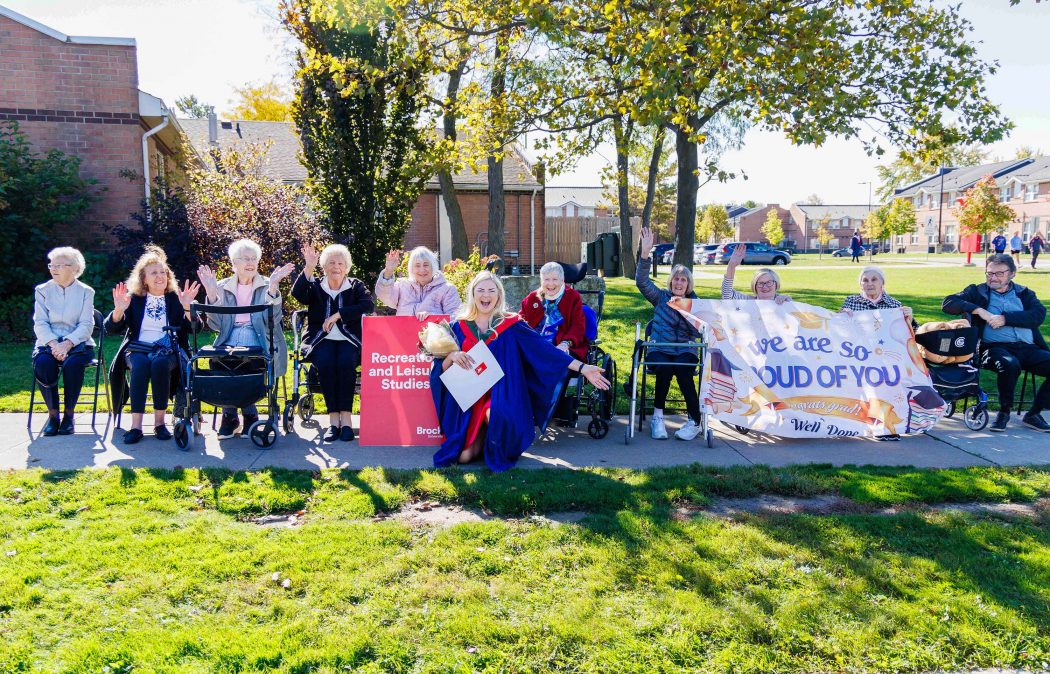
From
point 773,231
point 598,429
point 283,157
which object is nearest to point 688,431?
point 598,429

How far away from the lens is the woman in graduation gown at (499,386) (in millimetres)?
5973

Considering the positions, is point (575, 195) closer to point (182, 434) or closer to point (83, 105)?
point (83, 105)

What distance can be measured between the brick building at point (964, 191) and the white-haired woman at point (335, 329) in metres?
56.5

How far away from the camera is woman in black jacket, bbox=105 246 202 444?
6.46 metres

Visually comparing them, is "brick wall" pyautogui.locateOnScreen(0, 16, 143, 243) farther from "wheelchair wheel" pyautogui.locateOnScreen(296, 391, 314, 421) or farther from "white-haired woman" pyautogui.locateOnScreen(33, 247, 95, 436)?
"wheelchair wheel" pyautogui.locateOnScreen(296, 391, 314, 421)

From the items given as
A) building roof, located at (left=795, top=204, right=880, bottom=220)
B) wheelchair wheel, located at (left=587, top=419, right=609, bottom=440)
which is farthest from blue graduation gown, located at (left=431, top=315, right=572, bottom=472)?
building roof, located at (left=795, top=204, right=880, bottom=220)

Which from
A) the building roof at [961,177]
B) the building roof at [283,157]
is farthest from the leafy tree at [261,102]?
the building roof at [961,177]

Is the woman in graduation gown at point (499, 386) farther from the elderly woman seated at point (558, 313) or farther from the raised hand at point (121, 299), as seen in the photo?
the raised hand at point (121, 299)

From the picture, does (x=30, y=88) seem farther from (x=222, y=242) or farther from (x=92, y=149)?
(x=222, y=242)

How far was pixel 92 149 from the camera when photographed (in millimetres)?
14523

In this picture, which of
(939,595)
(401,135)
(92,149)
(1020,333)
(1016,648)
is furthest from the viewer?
(92,149)

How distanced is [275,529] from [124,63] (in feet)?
Answer: 43.3

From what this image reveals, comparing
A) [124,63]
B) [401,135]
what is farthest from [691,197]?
[124,63]

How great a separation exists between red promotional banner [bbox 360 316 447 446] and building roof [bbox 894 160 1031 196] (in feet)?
237
